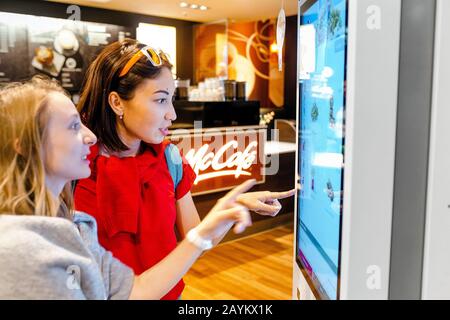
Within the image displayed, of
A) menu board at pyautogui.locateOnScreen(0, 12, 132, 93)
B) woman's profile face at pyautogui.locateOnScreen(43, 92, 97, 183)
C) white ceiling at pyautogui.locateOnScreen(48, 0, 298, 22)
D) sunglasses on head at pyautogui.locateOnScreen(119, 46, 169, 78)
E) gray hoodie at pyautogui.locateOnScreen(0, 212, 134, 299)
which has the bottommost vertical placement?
gray hoodie at pyautogui.locateOnScreen(0, 212, 134, 299)

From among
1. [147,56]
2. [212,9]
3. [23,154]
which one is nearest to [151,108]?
[147,56]

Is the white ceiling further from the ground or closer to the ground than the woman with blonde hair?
further from the ground

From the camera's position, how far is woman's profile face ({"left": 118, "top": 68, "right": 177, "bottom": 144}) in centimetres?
61

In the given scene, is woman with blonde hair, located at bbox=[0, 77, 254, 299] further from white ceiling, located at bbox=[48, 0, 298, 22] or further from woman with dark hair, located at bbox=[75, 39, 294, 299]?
white ceiling, located at bbox=[48, 0, 298, 22]

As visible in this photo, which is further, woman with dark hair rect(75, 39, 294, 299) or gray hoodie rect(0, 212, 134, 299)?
woman with dark hair rect(75, 39, 294, 299)

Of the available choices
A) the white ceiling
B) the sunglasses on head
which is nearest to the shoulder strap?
the sunglasses on head

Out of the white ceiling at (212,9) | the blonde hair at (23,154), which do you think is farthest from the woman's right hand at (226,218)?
the white ceiling at (212,9)

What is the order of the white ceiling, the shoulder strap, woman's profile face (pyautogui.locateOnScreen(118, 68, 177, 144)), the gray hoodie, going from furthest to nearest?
the white ceiling < the shoulder strap < woman's profile face (pyautogui.locateOnScreen(118, 68, 177, 144)) < the gray hoodie

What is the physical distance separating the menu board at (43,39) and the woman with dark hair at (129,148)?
0.31ft

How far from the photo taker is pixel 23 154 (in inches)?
20.9

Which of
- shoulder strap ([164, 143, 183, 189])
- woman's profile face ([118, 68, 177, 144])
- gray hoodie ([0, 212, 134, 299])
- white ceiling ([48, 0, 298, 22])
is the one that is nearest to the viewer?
gray hoodie ([0, 212, 134, 299])

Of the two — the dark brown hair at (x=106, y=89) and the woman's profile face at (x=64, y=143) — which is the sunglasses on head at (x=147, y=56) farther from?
the woman's profile face at (x=64, y=143)

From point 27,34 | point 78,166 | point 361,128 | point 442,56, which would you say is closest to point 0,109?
point 78,166

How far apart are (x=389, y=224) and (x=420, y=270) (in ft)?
0.31
